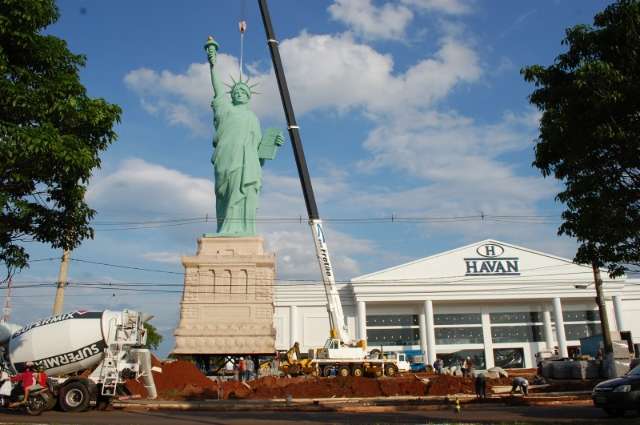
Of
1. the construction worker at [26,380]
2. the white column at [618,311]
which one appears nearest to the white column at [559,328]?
the white column at [618,311]

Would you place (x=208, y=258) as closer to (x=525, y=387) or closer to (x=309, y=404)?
(x=309, y=404)

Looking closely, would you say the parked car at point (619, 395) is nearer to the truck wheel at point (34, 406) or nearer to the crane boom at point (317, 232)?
the truck wheel at point (34, 406)

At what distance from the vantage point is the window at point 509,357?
4760 centimetres

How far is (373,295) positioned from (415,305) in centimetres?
460

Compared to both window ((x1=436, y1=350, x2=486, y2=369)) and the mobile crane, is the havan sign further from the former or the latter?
the mobile crane

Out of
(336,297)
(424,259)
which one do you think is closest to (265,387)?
(336,297)

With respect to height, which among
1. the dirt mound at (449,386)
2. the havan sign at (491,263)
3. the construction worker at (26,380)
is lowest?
the dirt mound at (449,386)

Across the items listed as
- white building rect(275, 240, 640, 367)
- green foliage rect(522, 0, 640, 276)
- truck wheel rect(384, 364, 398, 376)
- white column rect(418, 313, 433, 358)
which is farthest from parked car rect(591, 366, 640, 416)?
white column rect(418, 313, 433, 358)

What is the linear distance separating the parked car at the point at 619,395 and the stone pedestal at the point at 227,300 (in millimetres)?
22228

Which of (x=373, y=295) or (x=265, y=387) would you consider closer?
(x=265, y=387)

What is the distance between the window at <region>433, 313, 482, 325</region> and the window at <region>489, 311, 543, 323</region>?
1359 mm

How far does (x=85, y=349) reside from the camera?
16.5m

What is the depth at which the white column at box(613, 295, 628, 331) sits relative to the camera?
154 feet

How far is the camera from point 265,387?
2152 centimetres
